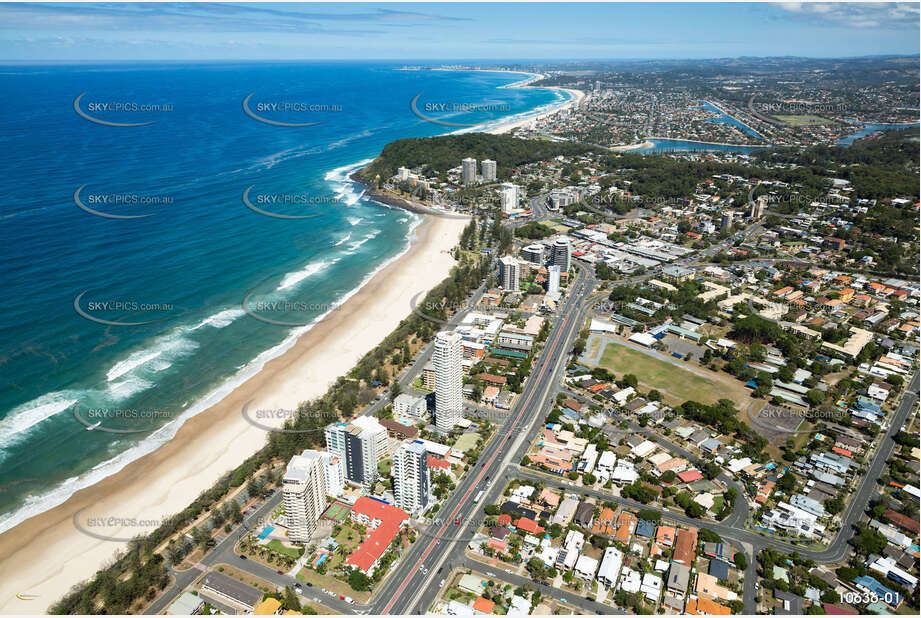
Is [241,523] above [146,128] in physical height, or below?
below

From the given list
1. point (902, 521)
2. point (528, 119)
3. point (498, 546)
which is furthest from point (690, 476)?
point (528, 119)

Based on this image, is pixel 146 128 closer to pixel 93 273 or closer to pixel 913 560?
pixel 93 273

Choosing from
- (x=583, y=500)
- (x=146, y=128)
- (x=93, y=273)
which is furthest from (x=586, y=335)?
(x=146, y=128)

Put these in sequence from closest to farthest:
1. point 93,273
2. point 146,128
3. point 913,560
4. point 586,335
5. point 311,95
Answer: point 913,560
point 586,335
point 93,273
point 146,128
point 311,95

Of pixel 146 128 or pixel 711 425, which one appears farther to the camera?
pixel 146 128

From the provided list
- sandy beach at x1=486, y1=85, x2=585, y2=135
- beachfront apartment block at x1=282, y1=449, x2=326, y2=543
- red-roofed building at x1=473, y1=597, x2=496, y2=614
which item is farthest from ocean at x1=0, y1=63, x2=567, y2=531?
sandy beach at x1=486, y1=85, x2=585, y2=135

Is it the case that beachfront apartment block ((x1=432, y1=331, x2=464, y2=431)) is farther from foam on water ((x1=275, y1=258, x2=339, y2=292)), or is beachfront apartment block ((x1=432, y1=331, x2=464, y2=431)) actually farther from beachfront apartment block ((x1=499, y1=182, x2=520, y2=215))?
beachfront apartment block ((x1=499, y1=182, x2=520, y2=215))

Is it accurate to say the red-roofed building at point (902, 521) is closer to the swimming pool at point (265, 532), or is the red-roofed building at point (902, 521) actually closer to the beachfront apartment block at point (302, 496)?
the beachfront apartment block at point (302, 496)

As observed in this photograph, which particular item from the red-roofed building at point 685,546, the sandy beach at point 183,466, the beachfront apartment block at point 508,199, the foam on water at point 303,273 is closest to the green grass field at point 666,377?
the red-roofed building at point 685,546
